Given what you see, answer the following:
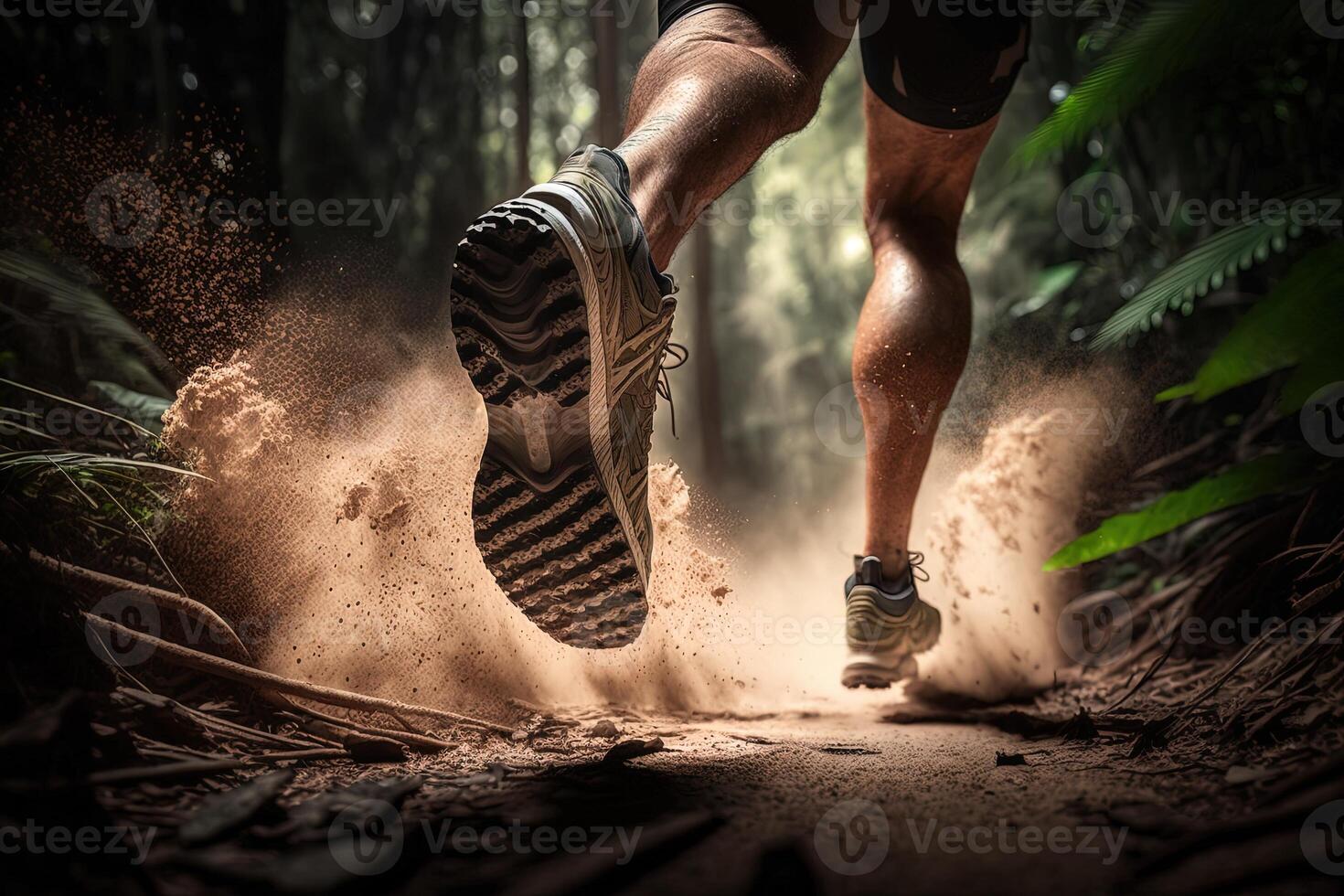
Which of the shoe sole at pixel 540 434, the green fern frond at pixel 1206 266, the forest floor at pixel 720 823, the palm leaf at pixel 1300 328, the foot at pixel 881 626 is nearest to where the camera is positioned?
the forest floor at pixel 720 823

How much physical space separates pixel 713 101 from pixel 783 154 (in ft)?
24.4

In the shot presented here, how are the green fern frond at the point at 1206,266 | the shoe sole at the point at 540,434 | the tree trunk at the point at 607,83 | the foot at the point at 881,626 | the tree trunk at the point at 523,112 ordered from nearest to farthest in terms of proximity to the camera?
the shoe sole at the point at 540,434 → the foot at the point at 881,626 → the green fern frond at the point at 1206,266 → the tree trunk at the point at 523,112 → the tree trunk at the point at 607,83

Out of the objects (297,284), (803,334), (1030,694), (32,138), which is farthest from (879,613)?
(803,334)

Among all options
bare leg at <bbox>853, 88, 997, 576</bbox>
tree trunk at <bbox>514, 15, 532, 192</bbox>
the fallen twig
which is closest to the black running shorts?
bare leg at <bbox>853, 88, 997, 576</bbox>

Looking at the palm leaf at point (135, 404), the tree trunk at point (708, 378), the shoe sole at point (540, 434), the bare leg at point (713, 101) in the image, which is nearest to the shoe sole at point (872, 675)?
the shoe sole at point (540, 434)

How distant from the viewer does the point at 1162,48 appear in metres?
1.78

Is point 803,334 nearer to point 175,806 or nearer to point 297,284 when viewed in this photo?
point 297,284

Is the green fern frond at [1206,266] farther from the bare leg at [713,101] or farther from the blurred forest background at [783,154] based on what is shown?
the bare leg at [713,101]

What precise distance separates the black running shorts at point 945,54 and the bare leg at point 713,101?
256 mm

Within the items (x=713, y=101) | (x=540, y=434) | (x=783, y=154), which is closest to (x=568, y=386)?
(x=540, y=434)

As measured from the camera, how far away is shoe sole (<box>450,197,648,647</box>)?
94 cm

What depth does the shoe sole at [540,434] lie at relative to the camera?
3.08ft

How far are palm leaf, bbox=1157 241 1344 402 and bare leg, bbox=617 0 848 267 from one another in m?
0.84

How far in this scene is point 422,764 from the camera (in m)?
0.92
